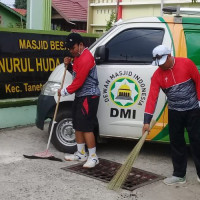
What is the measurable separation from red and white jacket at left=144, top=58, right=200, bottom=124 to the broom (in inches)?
10.8

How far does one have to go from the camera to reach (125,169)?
4.63 meters

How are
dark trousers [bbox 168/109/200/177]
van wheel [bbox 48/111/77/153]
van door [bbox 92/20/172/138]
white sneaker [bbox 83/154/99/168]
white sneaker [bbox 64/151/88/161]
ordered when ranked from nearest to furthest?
1. dark trousers [bbox 168/109/200/177]
2. white sneaker [bbox 83/154/99/168]
3. van door [bbox 92/20/172/138]
4. white sneaker [bbox 64/151/88/161]
5. van wheel [bbox 48/111/77/153]

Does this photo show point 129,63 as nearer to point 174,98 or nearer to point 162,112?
point 162,112

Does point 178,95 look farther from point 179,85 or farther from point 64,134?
point 64,134

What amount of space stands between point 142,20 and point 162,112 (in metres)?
1.39

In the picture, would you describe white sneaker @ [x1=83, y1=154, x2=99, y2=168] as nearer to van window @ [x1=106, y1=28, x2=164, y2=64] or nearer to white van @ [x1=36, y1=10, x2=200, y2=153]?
white van @ [x1=36, y1=10, x2=200, y2=153]

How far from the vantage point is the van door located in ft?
18.4

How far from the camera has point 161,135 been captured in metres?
5.65

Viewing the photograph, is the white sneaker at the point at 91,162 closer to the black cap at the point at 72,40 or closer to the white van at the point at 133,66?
the white van at the point at 133,66

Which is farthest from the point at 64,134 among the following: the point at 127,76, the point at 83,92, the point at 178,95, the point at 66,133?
the point at 178,95

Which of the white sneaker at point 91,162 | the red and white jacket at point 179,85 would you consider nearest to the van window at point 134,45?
the red and white jacket at point 179,85

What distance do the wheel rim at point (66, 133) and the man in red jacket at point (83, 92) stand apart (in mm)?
453

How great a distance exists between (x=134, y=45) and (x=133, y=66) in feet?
1.10

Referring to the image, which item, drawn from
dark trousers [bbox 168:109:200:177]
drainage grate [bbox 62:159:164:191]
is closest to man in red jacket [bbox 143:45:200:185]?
dark trousers [bbox 168:109:200:177]
